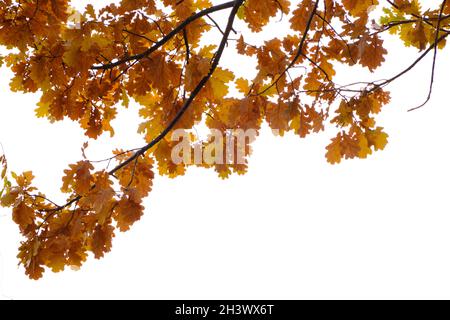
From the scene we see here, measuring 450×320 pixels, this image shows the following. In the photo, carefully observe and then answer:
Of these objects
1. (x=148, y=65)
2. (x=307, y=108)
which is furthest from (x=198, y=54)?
(x=307, y=108)

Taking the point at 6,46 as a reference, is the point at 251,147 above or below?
below

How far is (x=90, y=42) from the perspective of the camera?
248 centimetres

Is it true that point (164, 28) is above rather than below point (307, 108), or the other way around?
above

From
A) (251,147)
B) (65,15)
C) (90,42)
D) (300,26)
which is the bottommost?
(251,147)

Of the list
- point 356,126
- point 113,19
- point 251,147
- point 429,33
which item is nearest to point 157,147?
point 251,147

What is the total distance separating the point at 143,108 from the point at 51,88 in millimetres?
590

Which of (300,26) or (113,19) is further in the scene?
(300,26)

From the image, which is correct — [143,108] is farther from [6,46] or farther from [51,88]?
[6,46]

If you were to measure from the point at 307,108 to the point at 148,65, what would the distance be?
93cm

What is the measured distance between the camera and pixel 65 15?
2.54 m

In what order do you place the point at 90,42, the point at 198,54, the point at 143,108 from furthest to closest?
the point at 143,108 < the point at 198,54 < the point at 90,42

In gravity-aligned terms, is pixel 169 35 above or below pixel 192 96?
above

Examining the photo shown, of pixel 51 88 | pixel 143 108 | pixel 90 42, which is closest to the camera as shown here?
pixel 90 42

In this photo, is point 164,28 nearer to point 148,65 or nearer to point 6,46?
point 148,65
